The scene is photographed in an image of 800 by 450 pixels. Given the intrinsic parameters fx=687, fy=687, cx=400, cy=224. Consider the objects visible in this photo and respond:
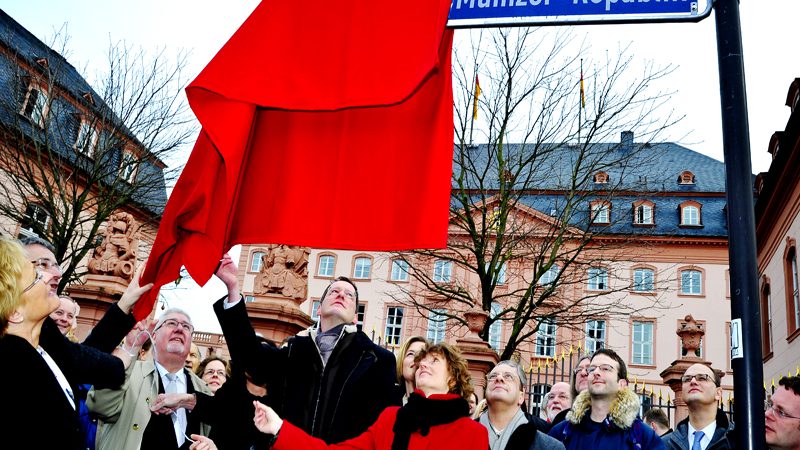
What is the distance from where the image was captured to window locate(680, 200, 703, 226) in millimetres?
43031

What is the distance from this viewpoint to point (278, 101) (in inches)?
146

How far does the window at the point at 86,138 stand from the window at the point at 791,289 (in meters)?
21.1

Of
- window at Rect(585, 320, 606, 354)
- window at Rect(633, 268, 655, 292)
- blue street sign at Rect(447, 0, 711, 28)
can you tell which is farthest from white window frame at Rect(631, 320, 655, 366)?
blue street sign at Rect(447, 0, 711, 28)

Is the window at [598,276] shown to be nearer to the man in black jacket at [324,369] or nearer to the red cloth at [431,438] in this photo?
the man in black jacket at [324,369]

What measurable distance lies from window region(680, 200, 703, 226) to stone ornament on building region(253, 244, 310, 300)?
38.1m

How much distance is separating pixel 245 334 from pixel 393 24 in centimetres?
221

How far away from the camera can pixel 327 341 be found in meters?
4.62

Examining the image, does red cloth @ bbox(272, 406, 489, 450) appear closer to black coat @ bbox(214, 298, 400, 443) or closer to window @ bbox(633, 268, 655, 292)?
black coat @ bbox(214, 298, 400, 443)

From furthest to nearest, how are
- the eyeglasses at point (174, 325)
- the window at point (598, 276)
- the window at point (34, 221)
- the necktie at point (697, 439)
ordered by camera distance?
the window at point (34, 221) → the window at point (598, 276) → the necktie at point (697, 439) → the eyeglasses at point (174, 325)

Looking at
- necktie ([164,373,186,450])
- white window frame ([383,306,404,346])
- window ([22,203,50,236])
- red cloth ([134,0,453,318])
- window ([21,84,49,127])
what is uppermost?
window ([21,84,49,127])

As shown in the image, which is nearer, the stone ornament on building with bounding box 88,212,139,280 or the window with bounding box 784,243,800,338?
the stone ornament on building with bounding box 88,212,139,280

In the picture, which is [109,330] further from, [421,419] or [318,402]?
[421,419]

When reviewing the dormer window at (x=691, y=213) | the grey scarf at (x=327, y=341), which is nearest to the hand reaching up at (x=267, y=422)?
the grey scarf at (x=327, y=341)

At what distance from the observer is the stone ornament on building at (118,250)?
992 cm
